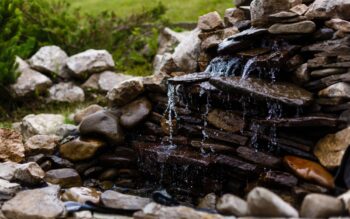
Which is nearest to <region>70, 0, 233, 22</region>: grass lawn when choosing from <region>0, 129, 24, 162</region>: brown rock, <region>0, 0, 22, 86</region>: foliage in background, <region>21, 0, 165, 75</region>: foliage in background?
<region>21, 0, 165, 75</region>: foliage in background

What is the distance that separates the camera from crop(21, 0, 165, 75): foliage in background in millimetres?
12398

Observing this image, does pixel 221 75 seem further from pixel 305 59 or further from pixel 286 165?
pixel 286 165

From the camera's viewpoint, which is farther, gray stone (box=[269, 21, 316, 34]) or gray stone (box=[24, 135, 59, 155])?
gray stone (box=[24, 135, 59, 155])

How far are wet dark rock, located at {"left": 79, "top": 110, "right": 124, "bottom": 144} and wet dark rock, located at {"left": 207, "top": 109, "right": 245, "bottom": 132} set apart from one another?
5.15ft

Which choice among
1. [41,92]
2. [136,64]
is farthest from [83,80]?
[136,64]

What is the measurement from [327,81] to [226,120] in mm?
1468

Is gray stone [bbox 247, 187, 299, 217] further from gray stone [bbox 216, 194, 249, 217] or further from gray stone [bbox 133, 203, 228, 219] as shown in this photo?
gray stone [bbox 133, 203, 228, 219]

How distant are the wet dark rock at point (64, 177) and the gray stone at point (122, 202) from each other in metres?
1.82

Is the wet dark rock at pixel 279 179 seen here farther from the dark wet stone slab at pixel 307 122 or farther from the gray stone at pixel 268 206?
the gray stone at pixel 268 206

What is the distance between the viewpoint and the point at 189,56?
331 inches

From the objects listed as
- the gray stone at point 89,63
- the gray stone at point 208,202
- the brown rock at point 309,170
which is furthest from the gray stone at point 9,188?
the gray stone at point 89,63

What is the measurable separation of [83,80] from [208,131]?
5249 mm

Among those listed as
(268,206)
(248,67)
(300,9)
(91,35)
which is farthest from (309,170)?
(91,35)

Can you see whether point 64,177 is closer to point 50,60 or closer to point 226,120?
point 226,120
